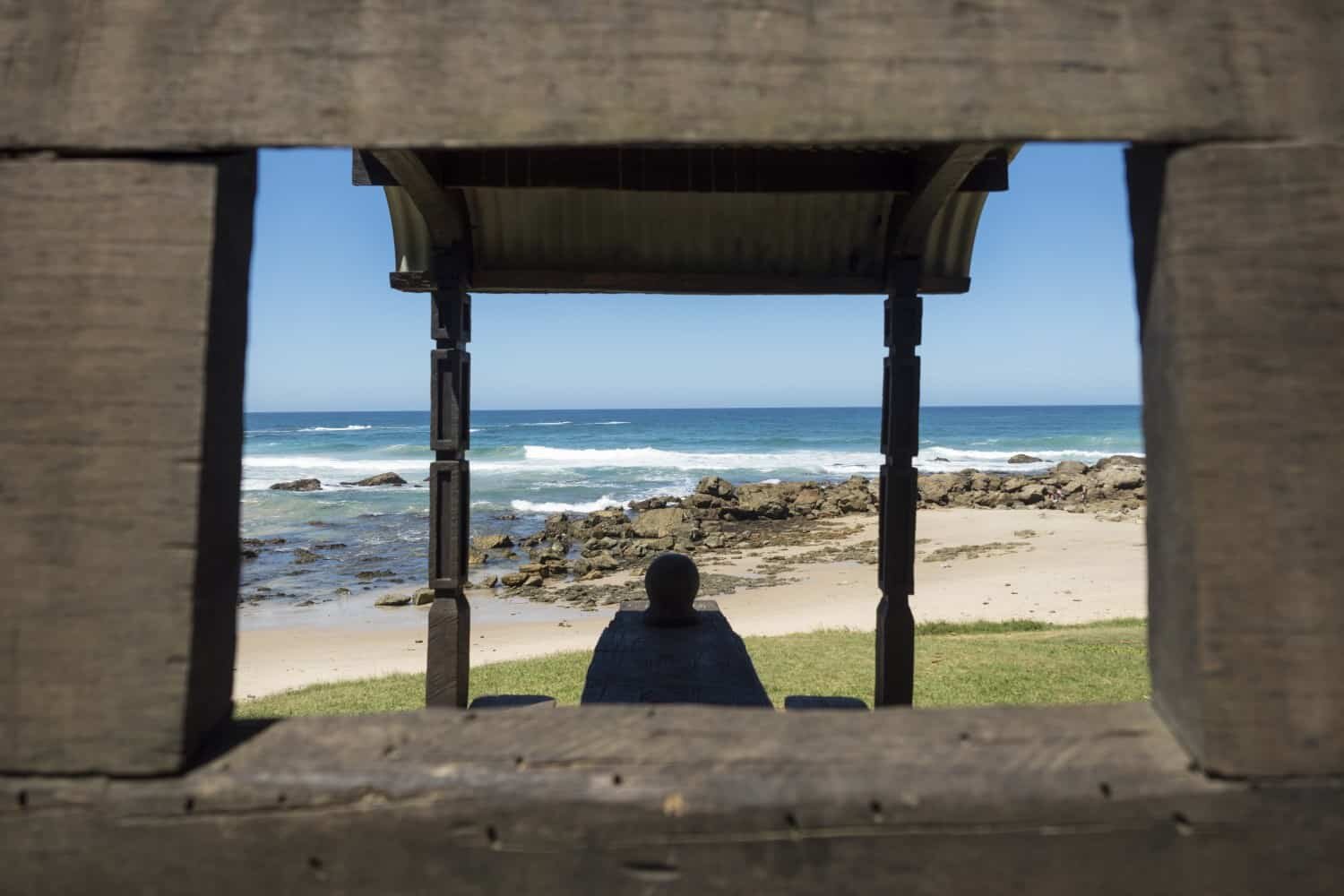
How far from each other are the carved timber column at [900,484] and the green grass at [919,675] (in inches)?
61.9

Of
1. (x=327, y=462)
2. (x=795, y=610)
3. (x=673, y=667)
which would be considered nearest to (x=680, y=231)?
(x=673, y=667)

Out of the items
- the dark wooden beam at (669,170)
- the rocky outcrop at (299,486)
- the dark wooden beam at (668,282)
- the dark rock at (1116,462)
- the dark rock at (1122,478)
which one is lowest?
the rocky outcrop at (299,486)

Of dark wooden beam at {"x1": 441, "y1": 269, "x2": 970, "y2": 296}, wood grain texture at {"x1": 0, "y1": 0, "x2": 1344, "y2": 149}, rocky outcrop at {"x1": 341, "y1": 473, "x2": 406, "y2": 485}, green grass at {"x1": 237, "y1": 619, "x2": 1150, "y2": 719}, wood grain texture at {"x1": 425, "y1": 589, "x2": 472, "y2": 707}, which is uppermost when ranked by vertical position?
dark wooden beam at {"x1": 441, "y1": 269, "x2": 970, "y2": 296}

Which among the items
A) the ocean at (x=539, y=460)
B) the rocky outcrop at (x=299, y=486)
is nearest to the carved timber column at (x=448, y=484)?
the ocean at (x=539, y=460)

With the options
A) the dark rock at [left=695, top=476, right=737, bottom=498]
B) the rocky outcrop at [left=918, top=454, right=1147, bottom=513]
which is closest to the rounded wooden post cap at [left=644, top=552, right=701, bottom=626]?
the dark rock at [left=695, top=476, right=737, bottom=498]

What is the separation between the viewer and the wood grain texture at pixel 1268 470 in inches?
64.9

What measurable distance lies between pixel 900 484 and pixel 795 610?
26.1 ft

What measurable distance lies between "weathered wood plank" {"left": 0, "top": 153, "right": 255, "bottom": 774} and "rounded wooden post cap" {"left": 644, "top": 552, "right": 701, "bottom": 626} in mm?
4526

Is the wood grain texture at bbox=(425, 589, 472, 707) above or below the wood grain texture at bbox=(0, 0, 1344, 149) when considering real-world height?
below

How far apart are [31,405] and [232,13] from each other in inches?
37.1

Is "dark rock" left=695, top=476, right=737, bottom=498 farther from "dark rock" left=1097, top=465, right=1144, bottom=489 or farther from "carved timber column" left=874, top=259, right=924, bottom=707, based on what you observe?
"carved timber column" left=874, top=259, right=924, bottom=707

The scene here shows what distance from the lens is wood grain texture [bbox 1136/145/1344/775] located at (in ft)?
5.41

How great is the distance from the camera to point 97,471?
5.54 ft

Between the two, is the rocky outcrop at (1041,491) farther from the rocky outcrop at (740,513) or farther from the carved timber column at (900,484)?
the carved timber column at (900,484)
